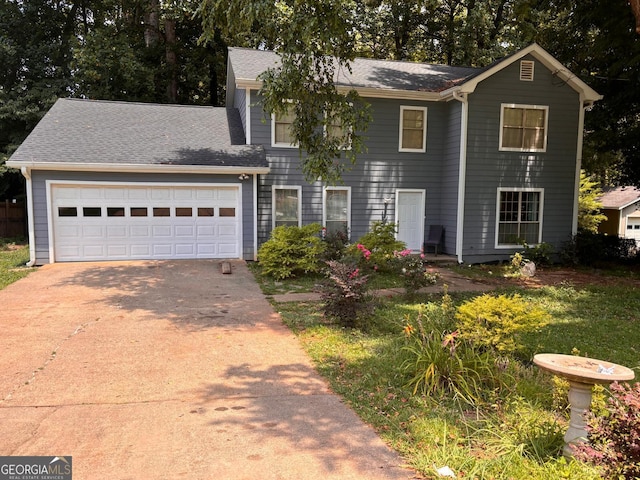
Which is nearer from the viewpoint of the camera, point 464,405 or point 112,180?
point 464,405

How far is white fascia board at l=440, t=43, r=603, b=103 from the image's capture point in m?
13.1

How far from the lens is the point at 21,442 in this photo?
3.39 m

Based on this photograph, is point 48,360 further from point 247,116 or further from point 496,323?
point 247,116

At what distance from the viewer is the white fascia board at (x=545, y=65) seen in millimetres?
13141

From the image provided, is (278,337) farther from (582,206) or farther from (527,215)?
(582,206)

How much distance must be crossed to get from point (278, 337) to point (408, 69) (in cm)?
1291

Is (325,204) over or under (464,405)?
over

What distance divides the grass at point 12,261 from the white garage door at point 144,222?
1080mm

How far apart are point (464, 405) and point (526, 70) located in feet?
41.7

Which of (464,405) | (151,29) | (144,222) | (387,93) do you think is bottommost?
(464,405)

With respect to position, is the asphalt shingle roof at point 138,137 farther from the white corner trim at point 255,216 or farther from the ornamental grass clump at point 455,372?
the ornamental grass clump at point 455,372

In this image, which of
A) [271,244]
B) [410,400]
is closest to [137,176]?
[271,244]

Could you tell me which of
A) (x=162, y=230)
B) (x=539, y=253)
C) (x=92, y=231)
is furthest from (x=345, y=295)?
(x=539, y=253)

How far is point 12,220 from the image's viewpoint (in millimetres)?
18594
